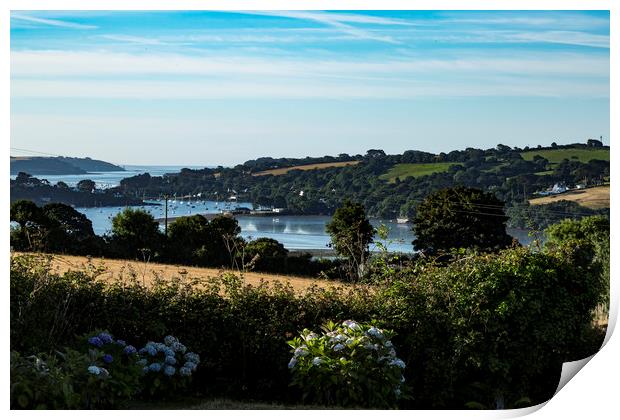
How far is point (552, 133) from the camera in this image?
33.0ft

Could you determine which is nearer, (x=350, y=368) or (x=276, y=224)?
(x=350, y=368)

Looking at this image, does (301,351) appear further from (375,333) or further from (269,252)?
(269,252)

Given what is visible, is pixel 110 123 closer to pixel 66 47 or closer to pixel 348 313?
pixel 66 47

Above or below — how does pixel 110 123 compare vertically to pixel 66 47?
below

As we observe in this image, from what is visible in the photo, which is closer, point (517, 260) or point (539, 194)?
point (517, 260)

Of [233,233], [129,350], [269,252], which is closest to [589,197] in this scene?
[269,252]

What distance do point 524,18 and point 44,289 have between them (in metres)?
5.37

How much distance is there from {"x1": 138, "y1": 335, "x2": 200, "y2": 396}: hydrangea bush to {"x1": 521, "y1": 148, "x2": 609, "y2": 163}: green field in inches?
211

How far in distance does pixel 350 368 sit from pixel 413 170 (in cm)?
661

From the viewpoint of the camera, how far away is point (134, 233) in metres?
15.3

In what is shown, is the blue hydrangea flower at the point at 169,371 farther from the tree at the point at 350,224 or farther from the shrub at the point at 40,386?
the tree at the point at 350,224
